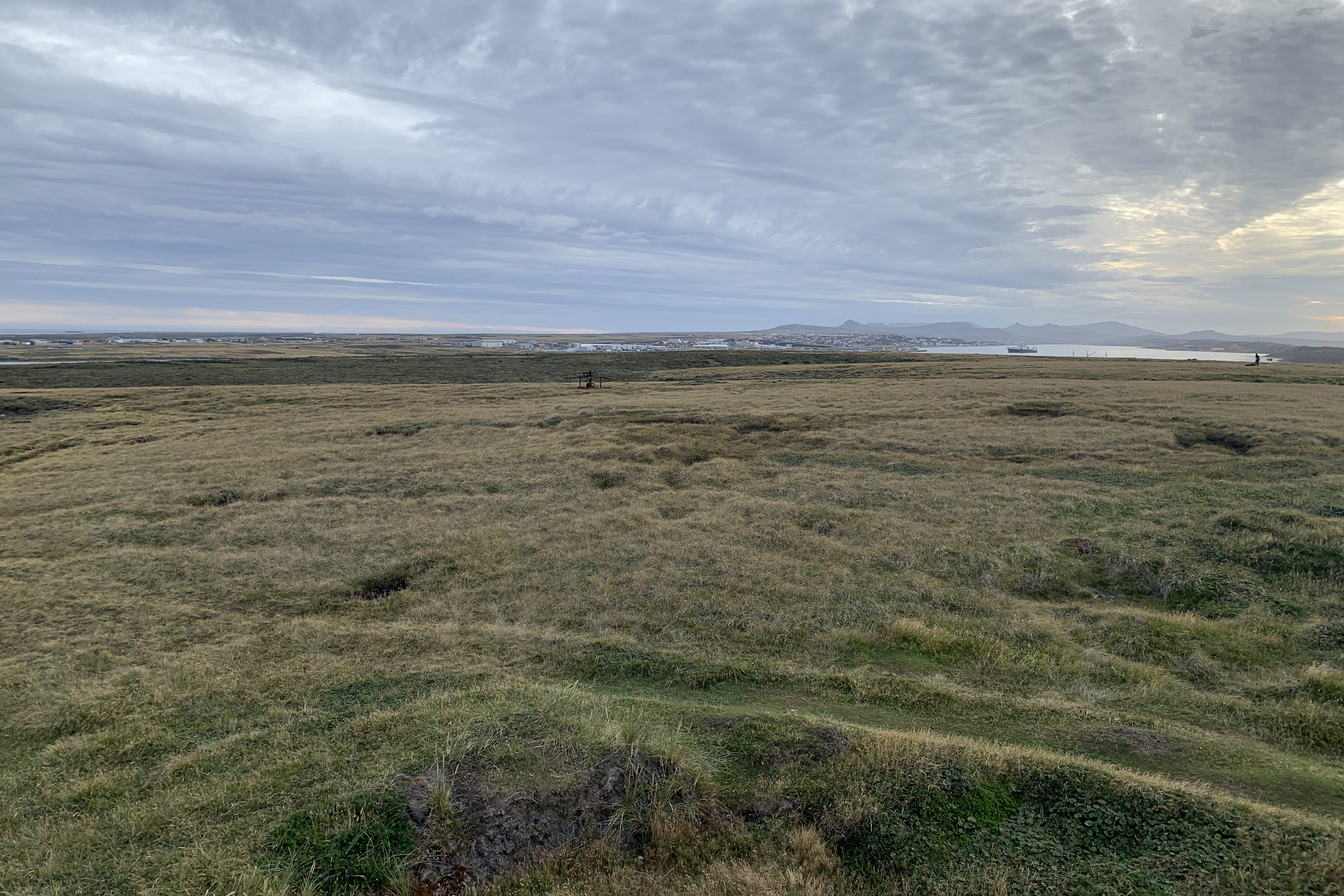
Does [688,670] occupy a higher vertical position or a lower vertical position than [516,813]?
lower

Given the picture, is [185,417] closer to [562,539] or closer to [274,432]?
[274,432]

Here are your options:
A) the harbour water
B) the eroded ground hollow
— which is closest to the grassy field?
the eroded ground hollow

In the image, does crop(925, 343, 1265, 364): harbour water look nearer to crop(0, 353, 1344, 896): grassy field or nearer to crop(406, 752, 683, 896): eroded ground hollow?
crop(0, 353, 1344, 896): grassy field

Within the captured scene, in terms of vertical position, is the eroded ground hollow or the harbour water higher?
the harbour water

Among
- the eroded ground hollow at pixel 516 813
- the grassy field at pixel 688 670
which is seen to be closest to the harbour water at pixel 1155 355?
the grassy field at pixel 688 670

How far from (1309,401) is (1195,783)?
41.1m

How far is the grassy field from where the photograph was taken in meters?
6.51

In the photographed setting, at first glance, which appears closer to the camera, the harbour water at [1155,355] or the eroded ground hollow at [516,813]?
the eroded ground hollow at [516,813]

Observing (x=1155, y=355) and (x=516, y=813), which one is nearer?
(x=516, y=813)

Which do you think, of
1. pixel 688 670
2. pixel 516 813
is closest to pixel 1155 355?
pixel 688 670

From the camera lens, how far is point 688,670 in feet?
36.8

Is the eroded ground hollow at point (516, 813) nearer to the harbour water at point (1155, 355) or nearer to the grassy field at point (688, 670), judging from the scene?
the grassy field at point (688, 670)

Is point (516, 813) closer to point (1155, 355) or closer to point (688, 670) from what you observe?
point (688, 670)

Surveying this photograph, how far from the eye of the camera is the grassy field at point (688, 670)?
651 centimetres
